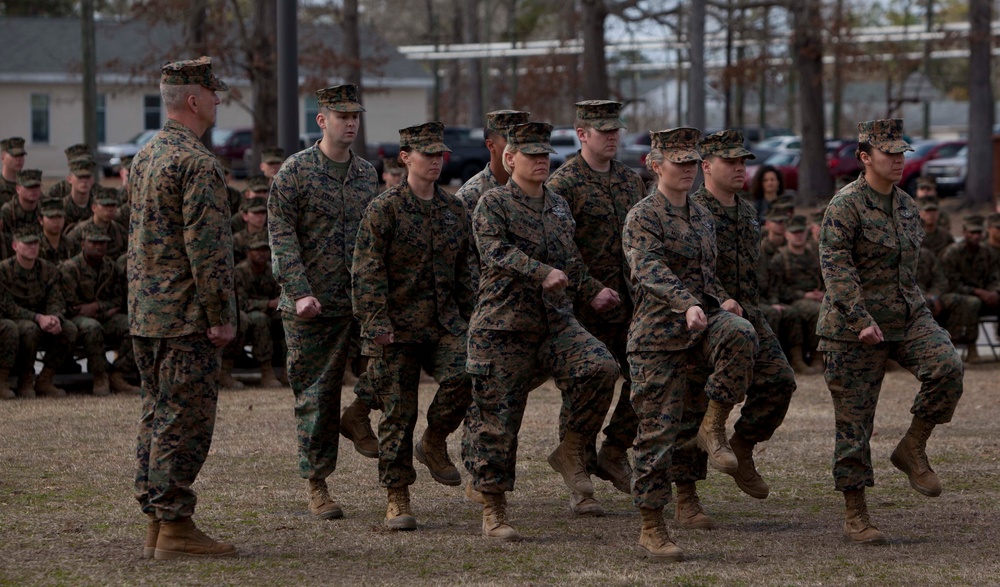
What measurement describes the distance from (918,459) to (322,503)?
3.26m

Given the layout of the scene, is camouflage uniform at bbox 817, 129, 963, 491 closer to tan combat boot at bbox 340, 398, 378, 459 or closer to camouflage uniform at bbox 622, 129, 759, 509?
camouflage uniform at bbox 622, 129, 759, 509

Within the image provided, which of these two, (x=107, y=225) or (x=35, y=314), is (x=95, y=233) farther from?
(x=35, y=314)

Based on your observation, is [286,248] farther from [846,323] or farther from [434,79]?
[434,79]

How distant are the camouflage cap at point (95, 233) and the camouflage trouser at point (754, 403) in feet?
24.0

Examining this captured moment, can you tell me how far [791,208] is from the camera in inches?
605

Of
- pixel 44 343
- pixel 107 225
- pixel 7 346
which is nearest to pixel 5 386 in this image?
pixel 7 346

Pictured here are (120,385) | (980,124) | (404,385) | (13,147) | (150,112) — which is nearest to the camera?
(404,385)

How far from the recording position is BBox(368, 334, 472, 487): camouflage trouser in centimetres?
771

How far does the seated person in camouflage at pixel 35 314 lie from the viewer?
12750 mm

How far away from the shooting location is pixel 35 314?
42.2ft

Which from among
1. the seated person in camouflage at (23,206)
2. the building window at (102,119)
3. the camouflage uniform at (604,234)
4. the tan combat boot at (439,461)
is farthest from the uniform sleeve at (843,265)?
the building window at (102,119)

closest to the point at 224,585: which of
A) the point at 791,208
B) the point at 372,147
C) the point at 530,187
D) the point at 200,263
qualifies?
the point at 200,263

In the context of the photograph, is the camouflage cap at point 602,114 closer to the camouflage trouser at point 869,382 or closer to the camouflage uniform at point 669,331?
the camouflage uniform at point 669,331

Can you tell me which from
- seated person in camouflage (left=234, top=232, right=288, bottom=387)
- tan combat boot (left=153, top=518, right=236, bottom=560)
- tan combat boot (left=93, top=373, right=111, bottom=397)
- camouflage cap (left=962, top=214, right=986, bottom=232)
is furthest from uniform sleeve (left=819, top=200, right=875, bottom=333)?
camouflage cap (left=962, top=214, right=986, bottom=232)
